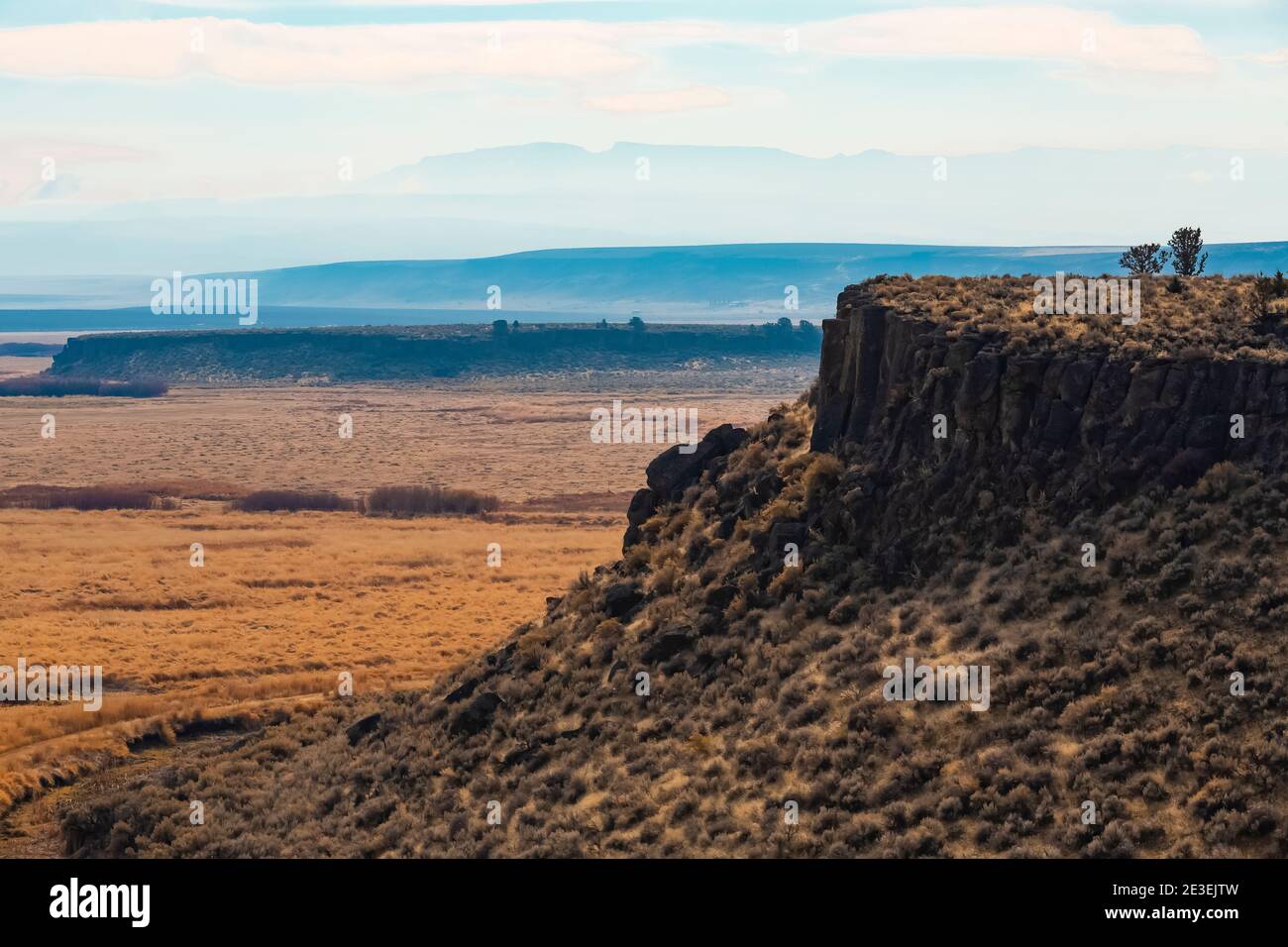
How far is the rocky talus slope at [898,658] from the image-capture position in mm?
23094

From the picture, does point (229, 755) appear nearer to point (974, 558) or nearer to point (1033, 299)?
point (974, 558)

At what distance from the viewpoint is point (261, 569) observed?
7231 centimetres

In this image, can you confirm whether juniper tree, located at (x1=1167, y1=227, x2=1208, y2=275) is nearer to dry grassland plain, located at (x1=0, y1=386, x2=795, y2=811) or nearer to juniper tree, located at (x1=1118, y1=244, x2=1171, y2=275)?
juniper tree, located at (x1=1118, y1=244, x2=1171, y2=275)

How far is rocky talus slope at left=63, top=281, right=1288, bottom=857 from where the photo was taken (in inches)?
909

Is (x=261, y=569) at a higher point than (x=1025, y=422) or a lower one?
lower

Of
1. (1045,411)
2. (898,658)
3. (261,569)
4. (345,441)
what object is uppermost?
(1045,411)

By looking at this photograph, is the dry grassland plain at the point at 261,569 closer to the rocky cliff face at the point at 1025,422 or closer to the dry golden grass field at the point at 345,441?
the dry golden grass field at the point at 345,441

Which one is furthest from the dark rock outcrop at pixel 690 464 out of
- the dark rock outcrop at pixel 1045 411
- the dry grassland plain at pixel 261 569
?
the dry grassland plain at pixel 261 569

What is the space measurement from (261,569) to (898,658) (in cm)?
5044

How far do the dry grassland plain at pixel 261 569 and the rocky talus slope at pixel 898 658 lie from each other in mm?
8340

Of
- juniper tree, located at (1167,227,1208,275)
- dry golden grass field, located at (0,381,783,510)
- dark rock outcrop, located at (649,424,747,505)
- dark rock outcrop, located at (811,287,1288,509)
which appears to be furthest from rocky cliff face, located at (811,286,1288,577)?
dry golden grass field, located at (0,381,783,510)

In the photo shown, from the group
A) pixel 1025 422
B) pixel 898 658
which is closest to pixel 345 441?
pixel 1025 422

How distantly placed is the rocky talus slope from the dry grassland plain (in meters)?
8.34

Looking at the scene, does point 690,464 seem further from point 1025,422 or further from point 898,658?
point 898,658
